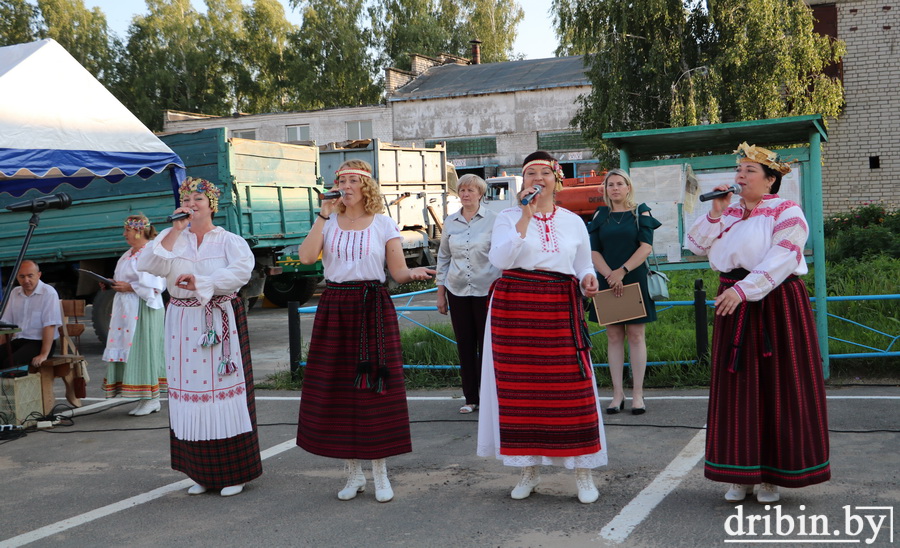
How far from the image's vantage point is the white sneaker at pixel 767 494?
431cm

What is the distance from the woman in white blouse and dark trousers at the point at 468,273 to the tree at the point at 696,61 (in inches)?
519

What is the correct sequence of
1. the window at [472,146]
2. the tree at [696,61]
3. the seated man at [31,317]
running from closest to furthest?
1. the seated man at [31,317]
2. the tree at [696,61]
3. the window at [472,146]

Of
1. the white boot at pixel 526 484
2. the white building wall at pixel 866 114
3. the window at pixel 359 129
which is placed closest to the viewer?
the white boot at pixel 526 484

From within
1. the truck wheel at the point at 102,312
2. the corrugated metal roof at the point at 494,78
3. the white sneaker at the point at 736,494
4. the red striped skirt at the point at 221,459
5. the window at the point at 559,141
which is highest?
the corrugated metal roof at the point at 494,78

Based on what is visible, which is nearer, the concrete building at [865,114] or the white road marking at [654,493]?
the white road marking at [654,493]

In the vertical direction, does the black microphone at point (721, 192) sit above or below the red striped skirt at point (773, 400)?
above

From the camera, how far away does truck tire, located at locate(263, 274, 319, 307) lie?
53.1ft

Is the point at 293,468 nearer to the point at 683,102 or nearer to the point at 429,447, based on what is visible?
the point at 429,447

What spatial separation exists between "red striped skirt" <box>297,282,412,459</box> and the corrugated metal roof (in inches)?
1094

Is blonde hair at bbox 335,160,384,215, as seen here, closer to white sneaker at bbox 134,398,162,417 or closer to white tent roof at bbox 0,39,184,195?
white tent roof at bbox 0,39,184,195

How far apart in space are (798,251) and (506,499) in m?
2.00

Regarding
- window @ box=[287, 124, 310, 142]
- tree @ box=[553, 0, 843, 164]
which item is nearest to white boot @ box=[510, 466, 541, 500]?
tree @ box=[553, 0, 843, 164]

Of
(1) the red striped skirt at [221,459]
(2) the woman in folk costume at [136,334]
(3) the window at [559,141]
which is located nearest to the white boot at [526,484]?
(1) the red striped skirt at [221,459]

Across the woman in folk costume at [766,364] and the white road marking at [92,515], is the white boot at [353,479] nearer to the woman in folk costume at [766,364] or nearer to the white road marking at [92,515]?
the white road marking at [92,515]
